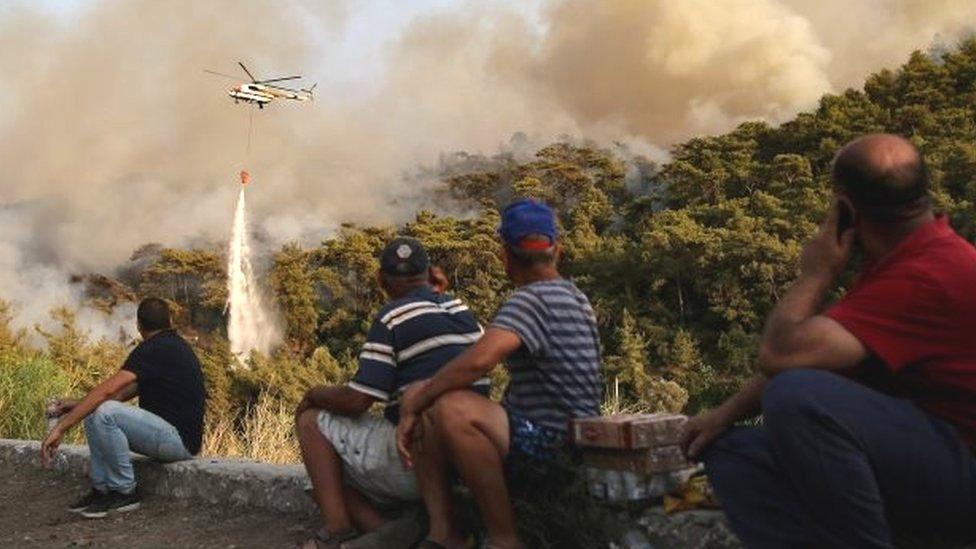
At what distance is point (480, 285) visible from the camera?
3972 centimetres

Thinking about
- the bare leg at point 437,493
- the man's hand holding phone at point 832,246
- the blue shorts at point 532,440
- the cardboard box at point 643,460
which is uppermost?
the man's hand holding phone at point 832,246

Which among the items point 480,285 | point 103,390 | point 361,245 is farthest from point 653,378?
point 103,390

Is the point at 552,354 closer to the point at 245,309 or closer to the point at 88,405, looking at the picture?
the point at 88,405

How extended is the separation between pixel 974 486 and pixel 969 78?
142 feet

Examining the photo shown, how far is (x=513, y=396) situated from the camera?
10.7ft

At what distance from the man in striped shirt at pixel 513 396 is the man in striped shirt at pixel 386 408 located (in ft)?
0.85

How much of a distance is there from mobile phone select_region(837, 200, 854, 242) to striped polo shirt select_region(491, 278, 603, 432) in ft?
3.15

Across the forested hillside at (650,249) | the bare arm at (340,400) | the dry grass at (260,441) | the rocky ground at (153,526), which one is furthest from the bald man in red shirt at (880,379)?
the forested hillside at (650,249)

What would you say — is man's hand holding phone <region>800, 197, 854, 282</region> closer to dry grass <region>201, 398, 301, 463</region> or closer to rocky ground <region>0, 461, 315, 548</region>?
rocky ground <region>0, 461, 315, 548</region>

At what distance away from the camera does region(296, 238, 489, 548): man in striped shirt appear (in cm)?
345

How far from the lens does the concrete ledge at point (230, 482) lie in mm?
4645

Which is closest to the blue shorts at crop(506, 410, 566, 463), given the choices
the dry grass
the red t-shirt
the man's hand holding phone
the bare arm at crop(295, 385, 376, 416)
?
the bare arm at crop(295, 385, 376, 416)

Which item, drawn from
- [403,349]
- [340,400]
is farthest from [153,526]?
[403,349]

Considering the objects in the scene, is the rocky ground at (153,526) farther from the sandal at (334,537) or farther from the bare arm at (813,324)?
the bare arm at (813,324)
